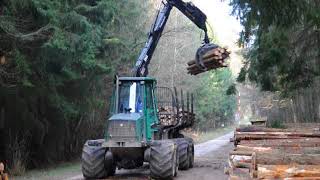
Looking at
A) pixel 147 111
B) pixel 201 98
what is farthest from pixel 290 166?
pixel 201 98

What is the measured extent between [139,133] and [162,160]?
1.11m

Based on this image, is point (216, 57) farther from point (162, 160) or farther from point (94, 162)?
point (94, 162)

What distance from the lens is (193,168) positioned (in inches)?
806

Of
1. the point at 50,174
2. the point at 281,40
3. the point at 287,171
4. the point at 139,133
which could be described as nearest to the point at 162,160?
the point at 139,133

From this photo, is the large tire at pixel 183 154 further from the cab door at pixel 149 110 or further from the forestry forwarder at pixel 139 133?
the cab door at pixel 149 110

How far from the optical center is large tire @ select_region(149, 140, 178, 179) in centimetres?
1582

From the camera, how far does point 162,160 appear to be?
1584 centimetres

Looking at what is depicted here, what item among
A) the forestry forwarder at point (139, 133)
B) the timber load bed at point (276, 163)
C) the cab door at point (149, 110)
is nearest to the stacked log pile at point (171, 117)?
the forestry forwarder at point (139, 133)

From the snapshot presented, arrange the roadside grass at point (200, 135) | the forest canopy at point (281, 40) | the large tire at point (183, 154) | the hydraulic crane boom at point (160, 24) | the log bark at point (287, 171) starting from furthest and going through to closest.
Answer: the roadside grass at point (200, 135), the large tire at point (183, 154), the hydraulic crane boom at point (160, 24), the forest canopy at point (281, 40), the log bark at point (287, 171)

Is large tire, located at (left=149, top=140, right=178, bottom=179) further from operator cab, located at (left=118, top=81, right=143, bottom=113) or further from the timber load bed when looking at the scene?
the timber load bed

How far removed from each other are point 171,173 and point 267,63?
6.58 meters

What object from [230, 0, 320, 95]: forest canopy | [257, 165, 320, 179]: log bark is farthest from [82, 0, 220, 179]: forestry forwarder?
[257, 165, 320, 179]: log bark

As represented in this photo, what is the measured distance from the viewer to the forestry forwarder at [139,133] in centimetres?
1602

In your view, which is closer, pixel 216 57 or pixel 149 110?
pixel 216 57
